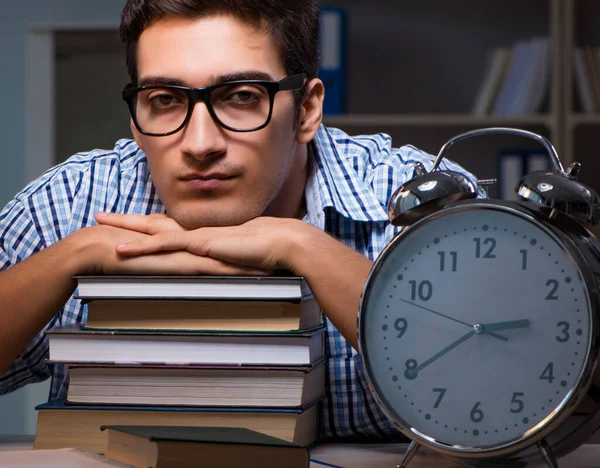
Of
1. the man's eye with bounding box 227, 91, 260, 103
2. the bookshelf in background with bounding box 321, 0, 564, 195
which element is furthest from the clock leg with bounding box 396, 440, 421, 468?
the bookshelf in background with bounding box 321, 0, 564, 195

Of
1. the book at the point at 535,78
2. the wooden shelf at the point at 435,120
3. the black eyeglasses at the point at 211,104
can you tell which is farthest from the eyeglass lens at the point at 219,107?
the book at the point at 535,78

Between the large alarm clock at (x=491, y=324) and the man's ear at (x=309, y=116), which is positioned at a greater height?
the man's ear at (x=309, y=116)

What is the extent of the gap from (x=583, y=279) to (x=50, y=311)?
0.74m

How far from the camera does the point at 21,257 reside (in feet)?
5.14

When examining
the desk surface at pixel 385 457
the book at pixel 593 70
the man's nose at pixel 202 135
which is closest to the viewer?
the desk surface at pixel 385 457

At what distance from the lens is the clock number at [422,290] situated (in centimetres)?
86

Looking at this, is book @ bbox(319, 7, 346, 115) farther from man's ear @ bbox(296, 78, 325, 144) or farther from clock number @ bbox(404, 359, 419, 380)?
clock number @ bbox(404, 359, 419, 380)

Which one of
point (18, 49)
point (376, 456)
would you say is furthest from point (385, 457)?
point (18, 49)

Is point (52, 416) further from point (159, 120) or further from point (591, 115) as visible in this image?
point (591, 115)

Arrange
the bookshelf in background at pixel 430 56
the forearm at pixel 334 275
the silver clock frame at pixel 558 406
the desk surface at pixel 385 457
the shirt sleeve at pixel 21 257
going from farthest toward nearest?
the bookshelf in background at pixel 430 56 < the shirt sleeve at pixel 21 257 < the forearm at pixel 334 275 < the desk surface at pixel 385 457 < the silver clock frame at pixel 558 406

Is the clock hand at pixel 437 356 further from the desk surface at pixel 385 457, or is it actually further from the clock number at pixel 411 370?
the desk surface at pixel 385 457

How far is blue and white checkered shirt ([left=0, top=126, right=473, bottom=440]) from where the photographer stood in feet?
4.75

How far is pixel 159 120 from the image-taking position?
131cm

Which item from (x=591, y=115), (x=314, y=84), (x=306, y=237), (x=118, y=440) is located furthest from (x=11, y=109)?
(x=118, y=440)
